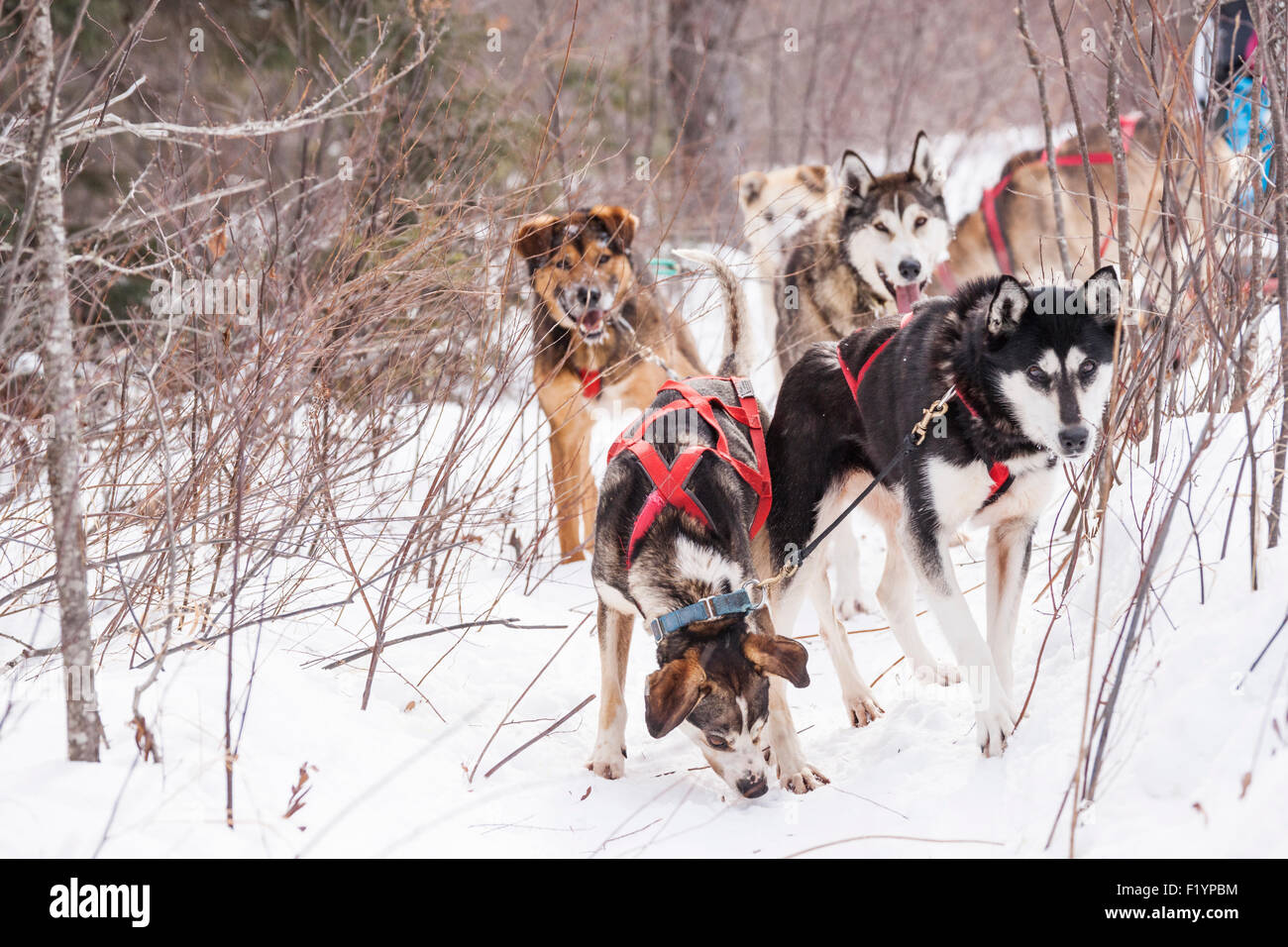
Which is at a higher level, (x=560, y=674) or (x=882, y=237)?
(x=882, y=237)

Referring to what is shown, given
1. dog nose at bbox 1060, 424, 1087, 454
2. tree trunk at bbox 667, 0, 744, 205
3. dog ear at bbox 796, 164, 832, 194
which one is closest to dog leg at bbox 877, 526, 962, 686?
dog nose at bbox 1060, 424, 1087, 454

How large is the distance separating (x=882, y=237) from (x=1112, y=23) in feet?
6.14

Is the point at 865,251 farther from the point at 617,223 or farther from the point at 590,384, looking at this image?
the point at 590,384

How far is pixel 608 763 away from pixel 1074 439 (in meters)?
1.55

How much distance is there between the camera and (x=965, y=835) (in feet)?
8.15

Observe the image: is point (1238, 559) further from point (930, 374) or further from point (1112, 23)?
point (1112, 23)

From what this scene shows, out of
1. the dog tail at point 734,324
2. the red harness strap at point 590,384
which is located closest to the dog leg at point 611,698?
the dog tail at point 734,324

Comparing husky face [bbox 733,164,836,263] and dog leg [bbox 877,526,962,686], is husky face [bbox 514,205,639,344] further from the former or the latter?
dog leg [bbox 877,526,962,686]

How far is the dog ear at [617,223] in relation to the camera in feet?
15.9

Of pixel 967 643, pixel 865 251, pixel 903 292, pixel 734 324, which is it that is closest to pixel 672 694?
pixel 967 643

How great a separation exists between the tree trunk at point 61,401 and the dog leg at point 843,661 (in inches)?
81.1

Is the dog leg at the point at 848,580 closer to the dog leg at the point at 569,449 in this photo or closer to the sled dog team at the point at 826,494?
the sled dog team at the point at 826,494

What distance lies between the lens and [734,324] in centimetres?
386
